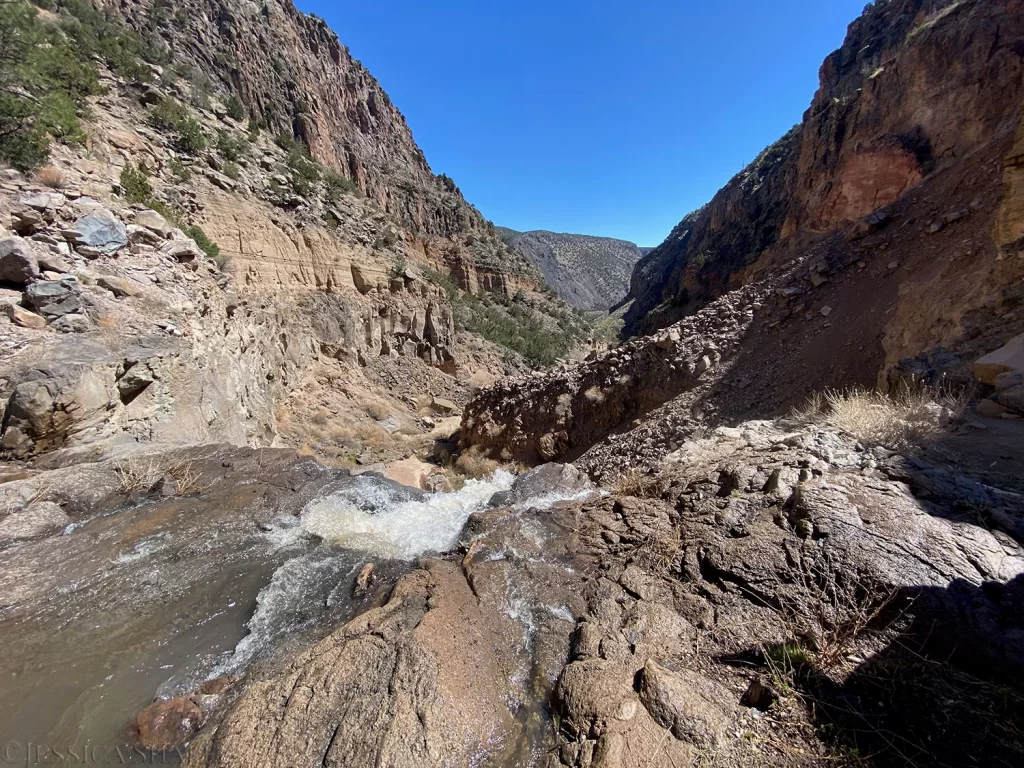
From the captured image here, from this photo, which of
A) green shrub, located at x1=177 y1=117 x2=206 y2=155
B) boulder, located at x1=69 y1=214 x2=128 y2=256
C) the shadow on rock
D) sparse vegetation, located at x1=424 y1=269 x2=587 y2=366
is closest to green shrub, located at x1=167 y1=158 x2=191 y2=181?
green shrub, located at x1=177 y1=117 x2=206 y2=155

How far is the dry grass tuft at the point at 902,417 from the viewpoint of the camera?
13.1ft

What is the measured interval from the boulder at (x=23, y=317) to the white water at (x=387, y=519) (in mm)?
4485

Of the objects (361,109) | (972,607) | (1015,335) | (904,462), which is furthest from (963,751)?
(361,109)

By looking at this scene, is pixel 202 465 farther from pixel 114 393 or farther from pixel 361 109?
pixel 361 109

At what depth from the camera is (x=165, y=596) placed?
12.4 feet

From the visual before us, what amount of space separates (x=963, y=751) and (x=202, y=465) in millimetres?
7751

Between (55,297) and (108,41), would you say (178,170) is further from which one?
(55,297)

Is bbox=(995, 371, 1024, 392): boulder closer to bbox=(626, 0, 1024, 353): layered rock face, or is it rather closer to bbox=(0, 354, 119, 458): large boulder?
bbox=(626, 0, 1024, 353): layered rock face

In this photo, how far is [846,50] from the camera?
34.7 metres

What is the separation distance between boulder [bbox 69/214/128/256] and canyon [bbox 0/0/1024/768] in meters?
0.03

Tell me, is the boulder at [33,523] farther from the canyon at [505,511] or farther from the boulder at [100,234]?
the boulder at [100,234]

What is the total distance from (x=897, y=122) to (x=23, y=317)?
96.4 feet

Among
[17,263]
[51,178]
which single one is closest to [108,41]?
[51,178]

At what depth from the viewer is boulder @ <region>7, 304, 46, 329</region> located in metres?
5.51
